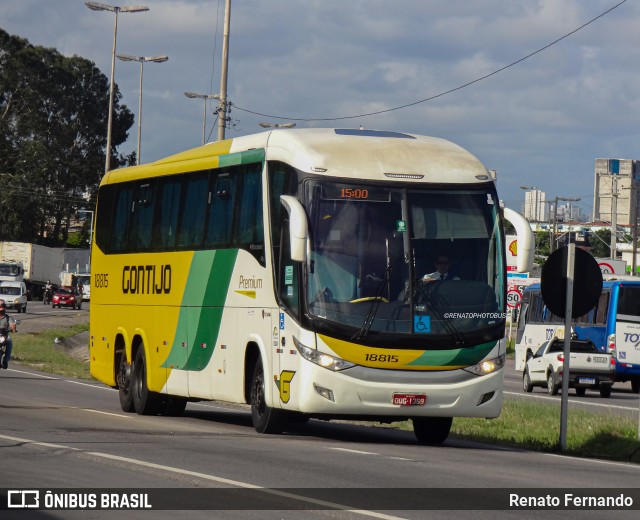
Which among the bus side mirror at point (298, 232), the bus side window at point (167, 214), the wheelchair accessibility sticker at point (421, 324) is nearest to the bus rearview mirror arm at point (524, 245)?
the wheelchair accessibility sticker at point (421, 324)

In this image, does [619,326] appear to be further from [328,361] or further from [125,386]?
[328,361]

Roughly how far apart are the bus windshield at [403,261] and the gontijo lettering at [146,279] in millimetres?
5481

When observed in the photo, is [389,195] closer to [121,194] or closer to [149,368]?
[149,368]

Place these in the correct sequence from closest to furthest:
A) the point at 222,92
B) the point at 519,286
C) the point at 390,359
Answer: the point at 390,359 → the point at 222,92 → the point at 519,286

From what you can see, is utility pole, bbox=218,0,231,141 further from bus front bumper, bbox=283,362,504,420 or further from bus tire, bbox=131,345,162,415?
bus front bumper, bbox=283,362,504,420

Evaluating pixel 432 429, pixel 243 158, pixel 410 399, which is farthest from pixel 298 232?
pixel 432 429

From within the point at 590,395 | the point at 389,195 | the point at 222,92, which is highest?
the point at 222,92

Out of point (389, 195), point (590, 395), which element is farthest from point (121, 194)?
point (590, 395)

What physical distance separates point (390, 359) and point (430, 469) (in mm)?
2969

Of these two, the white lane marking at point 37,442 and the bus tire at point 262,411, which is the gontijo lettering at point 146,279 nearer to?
the bus tire at point 262,411

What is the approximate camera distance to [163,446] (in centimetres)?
1561

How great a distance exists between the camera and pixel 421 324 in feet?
55.7

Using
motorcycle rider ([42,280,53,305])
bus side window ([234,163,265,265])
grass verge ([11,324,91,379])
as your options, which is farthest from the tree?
bus side window ([234,163,265,265])

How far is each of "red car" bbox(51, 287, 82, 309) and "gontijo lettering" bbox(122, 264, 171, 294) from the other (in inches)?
2968
